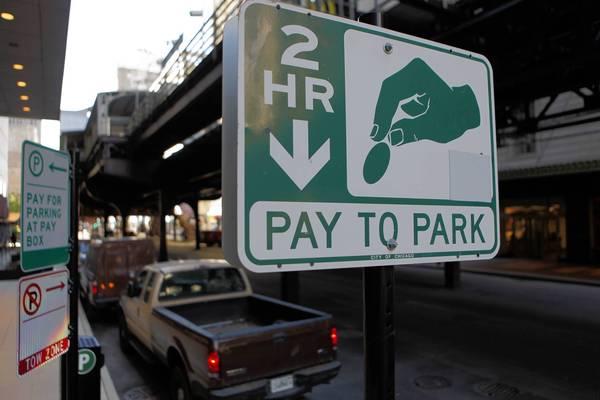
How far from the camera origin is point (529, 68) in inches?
441

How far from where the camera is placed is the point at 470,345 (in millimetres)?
9219

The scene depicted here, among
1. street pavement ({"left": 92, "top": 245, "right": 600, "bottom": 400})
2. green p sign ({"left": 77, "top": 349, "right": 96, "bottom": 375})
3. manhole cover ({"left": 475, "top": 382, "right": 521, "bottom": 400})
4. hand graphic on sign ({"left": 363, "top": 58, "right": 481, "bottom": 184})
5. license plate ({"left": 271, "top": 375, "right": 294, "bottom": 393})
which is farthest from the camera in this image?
street pavement ({"left": 92, "top": 245, "right": 600, "bottom": 400})

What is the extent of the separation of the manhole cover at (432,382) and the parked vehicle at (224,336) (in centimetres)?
183

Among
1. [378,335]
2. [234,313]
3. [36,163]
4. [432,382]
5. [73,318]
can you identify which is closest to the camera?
[378,335]

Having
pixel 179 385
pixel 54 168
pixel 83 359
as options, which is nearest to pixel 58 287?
pixel 54 168

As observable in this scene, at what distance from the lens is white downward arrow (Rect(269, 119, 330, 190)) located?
139 centimetres

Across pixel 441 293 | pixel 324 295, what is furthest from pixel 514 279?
pixel 324 295

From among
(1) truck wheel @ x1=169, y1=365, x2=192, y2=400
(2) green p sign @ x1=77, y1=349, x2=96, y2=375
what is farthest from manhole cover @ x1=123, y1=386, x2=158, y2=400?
(2) green p sign @ x1=77, y1=349, x2=96, y2=375

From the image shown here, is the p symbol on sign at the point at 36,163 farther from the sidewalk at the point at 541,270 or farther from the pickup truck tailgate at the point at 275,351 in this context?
the sidewalk at the point at 541,270

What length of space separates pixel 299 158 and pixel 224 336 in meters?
4.32

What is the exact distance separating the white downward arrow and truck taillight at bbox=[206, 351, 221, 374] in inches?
168

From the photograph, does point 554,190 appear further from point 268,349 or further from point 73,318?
point 73,318

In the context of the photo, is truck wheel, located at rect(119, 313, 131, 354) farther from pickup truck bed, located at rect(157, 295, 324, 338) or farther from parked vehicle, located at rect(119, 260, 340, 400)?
pickup truck bed, located at rect(157, 295, 324, 338)

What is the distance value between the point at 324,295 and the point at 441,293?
4.08 m
